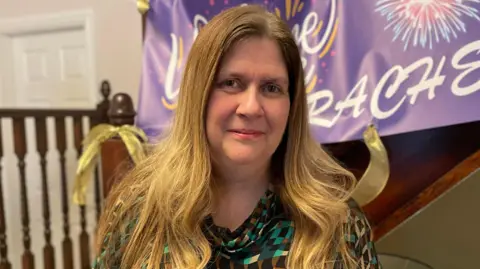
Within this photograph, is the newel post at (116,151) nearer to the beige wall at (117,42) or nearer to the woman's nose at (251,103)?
the woman's nose at (251,103)

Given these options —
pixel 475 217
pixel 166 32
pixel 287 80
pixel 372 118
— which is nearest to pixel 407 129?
pixel 372 118

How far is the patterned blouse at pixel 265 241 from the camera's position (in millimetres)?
920

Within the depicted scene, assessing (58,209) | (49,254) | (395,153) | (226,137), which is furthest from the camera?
(58,209)

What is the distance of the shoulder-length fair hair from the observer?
2.91 ft

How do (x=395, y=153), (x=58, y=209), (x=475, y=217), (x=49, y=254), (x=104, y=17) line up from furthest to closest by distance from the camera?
(x=58, y=209) < (x=104, y=17) < (x=49, y=254) < (x=395, y=153) < (x=475, y=217)

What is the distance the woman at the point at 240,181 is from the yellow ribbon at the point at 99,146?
491 mm

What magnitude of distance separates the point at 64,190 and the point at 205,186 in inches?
54.0

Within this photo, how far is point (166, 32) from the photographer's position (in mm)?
1579

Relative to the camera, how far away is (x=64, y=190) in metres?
2.12

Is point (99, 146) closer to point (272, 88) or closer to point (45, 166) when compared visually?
point (45, 166)

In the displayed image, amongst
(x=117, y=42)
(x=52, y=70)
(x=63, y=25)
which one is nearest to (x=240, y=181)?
(x=117, y=42)

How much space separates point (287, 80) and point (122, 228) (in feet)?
1.45

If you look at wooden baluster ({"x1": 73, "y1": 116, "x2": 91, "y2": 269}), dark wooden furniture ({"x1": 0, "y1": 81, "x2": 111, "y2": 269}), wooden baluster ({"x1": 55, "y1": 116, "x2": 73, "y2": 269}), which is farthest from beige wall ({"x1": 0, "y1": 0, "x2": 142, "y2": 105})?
wooden baluster ({"x1": 55, "y1": 116, "x2": 73, "y2": 269})

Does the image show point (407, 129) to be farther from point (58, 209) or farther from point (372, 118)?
point (58, 209)
